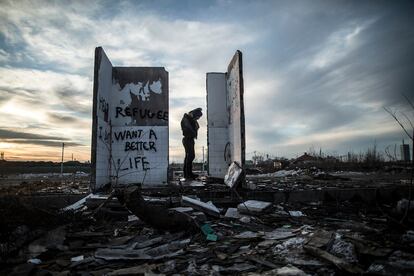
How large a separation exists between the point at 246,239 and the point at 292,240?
629 mm

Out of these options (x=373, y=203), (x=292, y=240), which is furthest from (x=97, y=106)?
(x=373, y=203)

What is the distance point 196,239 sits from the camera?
12.5 feet

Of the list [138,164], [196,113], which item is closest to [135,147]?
[138,164]

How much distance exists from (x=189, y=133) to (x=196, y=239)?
19.5ft

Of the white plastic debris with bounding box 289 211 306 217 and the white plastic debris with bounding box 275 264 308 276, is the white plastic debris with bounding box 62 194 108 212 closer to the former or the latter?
the white plastic debris with bounding box 289 211 306 217

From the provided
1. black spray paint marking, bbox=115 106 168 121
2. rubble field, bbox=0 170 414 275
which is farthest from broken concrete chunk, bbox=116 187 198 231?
black spray paint marking, bbox=115 106 168 121

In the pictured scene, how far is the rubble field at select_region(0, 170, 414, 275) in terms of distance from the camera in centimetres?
277

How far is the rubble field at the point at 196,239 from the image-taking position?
2.77m

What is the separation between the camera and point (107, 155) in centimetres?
784

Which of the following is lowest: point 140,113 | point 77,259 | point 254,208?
point 77,259

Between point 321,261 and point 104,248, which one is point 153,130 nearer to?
point 104,248

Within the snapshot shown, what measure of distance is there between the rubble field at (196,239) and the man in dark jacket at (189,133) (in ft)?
12.6

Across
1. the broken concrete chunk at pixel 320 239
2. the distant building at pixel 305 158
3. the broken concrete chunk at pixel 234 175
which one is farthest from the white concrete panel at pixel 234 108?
the distant building at pixel 305 158

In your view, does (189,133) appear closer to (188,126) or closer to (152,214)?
(188,126)
